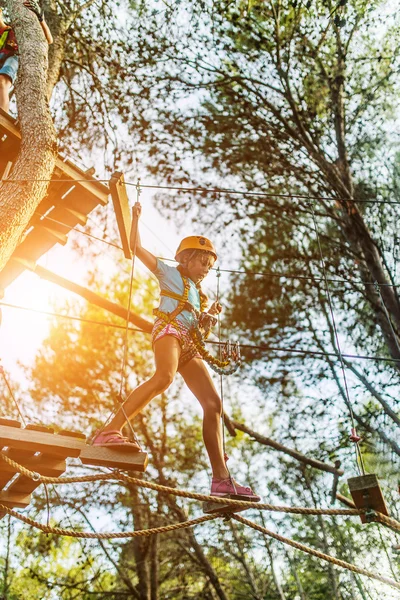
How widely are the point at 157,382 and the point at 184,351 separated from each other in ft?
1.31

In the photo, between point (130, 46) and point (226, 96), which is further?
point (226, 96)

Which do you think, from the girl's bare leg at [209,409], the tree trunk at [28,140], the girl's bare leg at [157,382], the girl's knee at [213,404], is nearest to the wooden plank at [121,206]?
the tree trunk at [28,140]

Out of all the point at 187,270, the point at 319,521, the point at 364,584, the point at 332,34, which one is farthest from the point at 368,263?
the point at 364,584

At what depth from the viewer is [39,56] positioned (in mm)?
4508

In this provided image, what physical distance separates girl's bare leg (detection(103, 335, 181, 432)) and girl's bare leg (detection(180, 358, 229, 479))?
18cm

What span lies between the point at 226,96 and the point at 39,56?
17.6 ft

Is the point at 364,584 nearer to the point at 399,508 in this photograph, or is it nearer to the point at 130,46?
the point at 399,508

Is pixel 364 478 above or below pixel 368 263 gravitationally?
below

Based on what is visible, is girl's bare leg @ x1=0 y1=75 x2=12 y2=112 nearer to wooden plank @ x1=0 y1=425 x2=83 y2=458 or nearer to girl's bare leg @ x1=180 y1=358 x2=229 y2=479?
girl's bare leg @ x1=180 y1=358 x2=229 y2=479

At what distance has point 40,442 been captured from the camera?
2.83 metres

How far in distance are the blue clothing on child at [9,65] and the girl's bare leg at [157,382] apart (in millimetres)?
3062

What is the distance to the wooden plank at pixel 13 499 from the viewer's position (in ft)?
11.6

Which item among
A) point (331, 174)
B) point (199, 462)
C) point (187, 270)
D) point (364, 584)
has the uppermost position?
point (331, 174)

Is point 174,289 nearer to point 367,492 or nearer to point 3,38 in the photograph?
point 367,492
